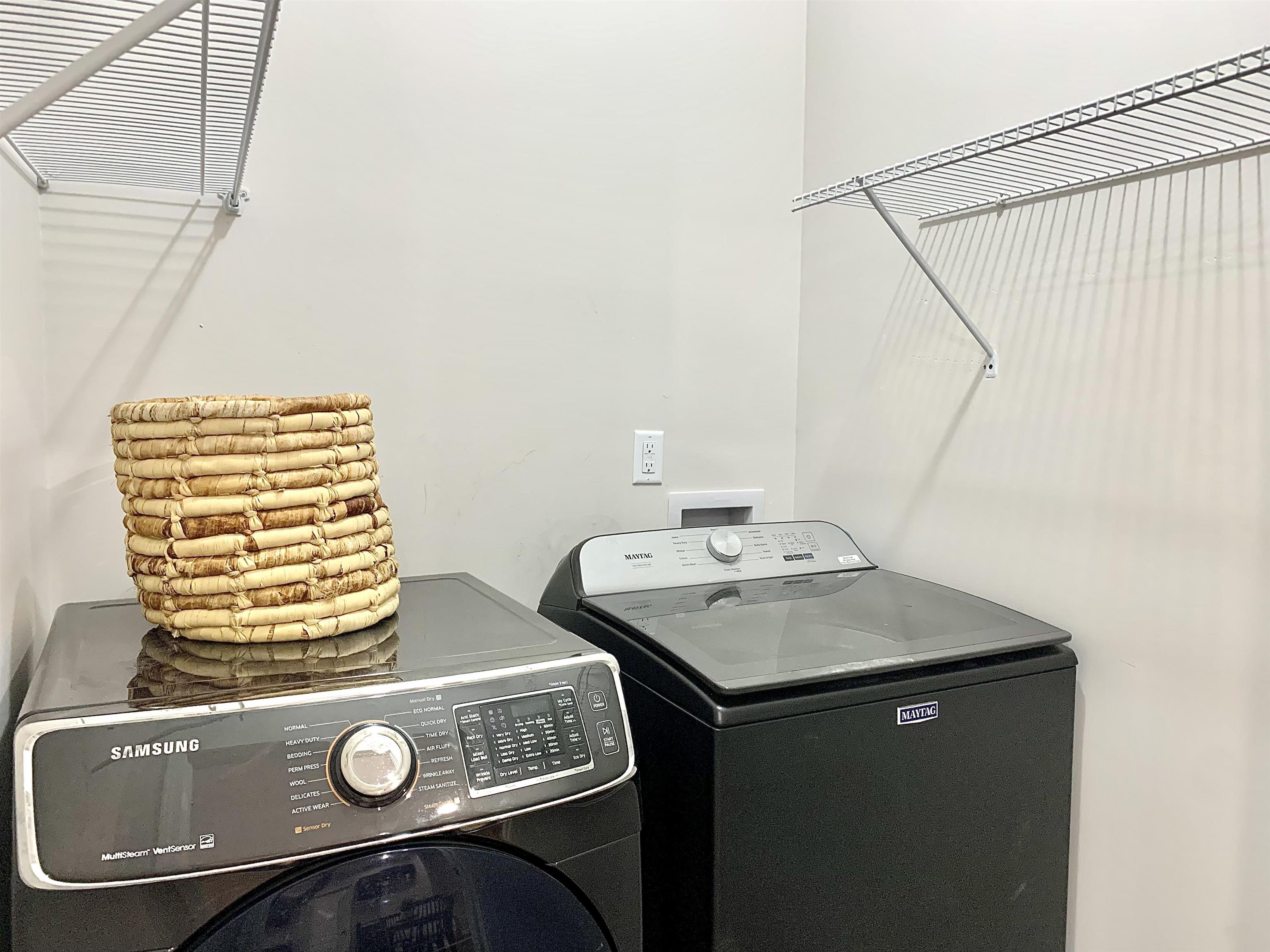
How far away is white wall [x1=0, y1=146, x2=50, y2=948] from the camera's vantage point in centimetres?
98

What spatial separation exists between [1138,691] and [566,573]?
0.87 meters

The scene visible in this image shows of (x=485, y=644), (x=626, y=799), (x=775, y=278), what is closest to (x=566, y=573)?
(x=485, y=644)

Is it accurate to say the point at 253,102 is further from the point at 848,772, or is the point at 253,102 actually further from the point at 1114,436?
the point at 1114,436

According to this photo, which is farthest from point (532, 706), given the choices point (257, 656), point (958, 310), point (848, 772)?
point (958, 310)

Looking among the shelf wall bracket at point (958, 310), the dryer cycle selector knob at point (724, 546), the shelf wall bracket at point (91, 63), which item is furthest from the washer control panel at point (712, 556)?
the shelf wall bracket at point (91, 63)

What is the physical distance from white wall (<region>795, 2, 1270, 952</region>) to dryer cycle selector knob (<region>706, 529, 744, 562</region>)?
31 centimetres

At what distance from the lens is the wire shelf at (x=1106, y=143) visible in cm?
87

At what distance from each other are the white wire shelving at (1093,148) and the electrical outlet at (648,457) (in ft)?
1.82

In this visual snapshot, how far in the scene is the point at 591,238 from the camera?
1.64 metres

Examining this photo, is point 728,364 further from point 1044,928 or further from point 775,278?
point 1044,928

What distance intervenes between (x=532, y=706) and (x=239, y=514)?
379mm

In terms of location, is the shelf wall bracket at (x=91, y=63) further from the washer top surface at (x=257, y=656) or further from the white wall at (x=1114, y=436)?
the white wall at (x=1114, y=436)

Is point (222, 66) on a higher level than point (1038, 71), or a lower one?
lower

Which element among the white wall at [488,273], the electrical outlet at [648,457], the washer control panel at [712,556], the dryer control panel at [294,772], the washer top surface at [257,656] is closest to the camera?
Result: the dryer control panel at [294,772]
